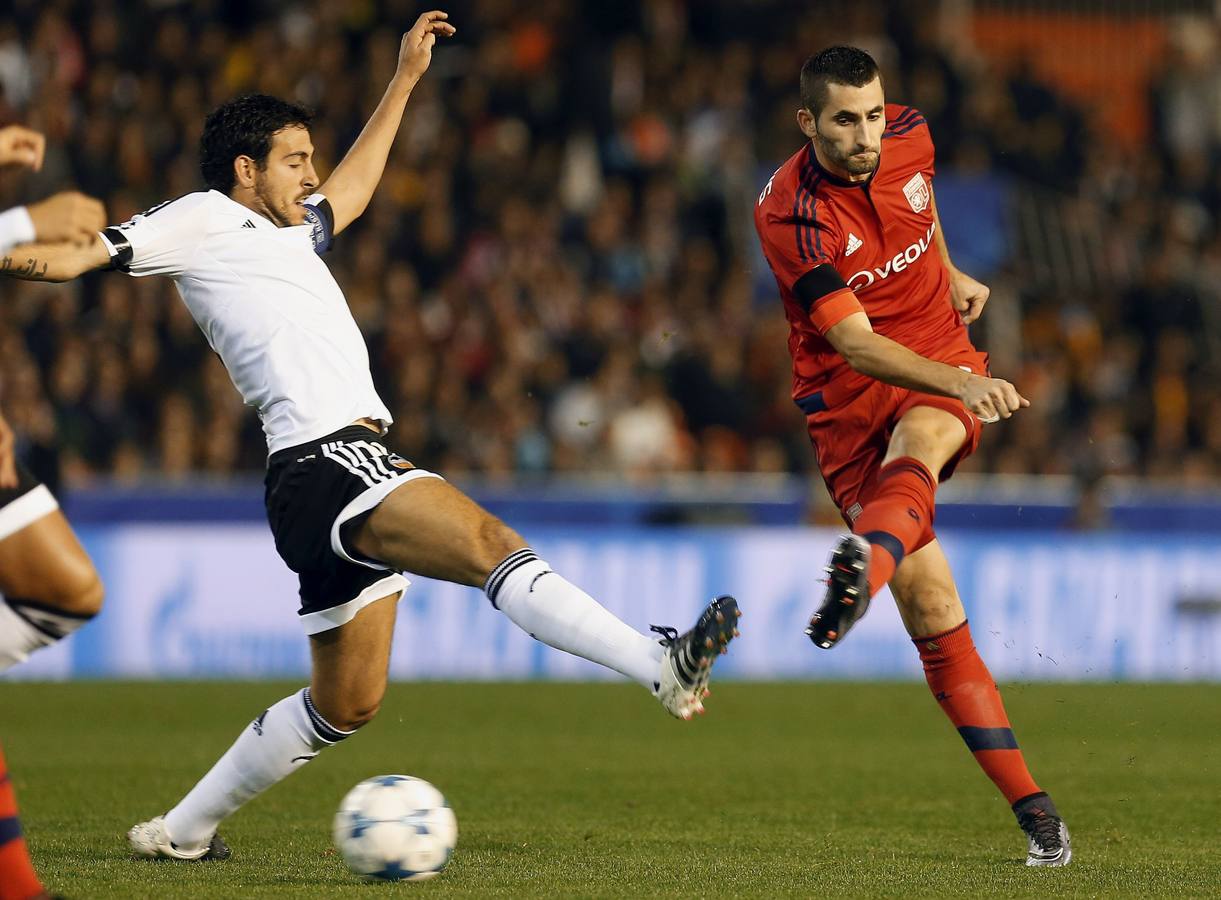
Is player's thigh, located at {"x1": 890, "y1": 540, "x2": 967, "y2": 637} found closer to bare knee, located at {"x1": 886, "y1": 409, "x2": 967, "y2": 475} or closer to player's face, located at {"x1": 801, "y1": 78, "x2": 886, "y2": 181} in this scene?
bare knee, located at {"x1": 886, "y1": 409, "x2": 967, "y2": 475}

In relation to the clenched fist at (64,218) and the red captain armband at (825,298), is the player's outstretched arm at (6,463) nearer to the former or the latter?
the clenched fist at (64,218)

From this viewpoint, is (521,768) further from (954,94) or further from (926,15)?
(926,15)

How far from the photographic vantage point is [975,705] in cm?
616

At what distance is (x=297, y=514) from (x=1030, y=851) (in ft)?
8.41

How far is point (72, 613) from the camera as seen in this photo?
4605 mm

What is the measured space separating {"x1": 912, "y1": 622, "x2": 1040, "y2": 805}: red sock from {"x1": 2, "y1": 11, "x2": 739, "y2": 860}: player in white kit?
5.04 ft

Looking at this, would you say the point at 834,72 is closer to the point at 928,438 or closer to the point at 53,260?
the point at 928,438

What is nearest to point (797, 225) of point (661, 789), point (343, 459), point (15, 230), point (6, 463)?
point (343, 459)

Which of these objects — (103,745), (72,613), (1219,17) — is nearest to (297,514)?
(72,613)

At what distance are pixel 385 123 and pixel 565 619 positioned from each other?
2324mm

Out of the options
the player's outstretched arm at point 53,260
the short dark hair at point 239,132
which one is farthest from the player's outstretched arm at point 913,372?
the player's outstretched arm at point 53,260

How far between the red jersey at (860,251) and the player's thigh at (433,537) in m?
1.44

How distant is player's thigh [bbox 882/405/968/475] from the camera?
598 centimetres

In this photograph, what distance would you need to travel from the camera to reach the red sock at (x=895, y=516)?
5.42 meters
